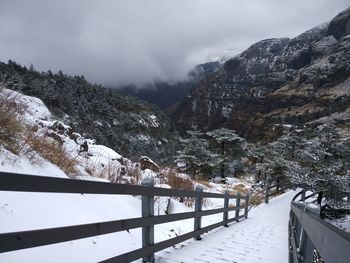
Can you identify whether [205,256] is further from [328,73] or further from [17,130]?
[328,73]

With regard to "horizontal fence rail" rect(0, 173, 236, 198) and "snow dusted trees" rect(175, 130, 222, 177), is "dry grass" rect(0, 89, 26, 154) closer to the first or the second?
"horizontal fence rail" rect(0, 173, 236, 198)

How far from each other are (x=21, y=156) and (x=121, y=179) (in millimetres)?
3212

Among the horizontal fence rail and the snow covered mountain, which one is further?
the snow covered mountain

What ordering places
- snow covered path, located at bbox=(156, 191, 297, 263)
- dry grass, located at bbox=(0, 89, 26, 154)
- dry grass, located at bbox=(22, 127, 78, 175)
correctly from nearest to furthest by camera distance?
dry grass, located at bbox=(0, 89, 26, 154) → snow covered path, located at bbox=(156, 191, 297, 263) → dry grass, located at bbox=(22, 127, 78, 175)

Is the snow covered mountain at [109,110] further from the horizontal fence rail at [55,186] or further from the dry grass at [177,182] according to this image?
the horizontal fence rail at [55,186]

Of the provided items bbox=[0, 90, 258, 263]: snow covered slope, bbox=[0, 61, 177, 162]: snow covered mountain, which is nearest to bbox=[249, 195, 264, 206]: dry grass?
bbox=[0, 90, 258, 263]: snow covered slope

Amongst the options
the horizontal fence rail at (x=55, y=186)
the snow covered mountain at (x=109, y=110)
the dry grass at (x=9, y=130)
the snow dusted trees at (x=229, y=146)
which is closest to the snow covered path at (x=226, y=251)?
the horizontal fence rail at (x=55, y=186)

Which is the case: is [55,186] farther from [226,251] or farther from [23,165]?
[226,251]

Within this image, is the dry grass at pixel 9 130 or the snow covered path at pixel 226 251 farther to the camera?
the snow covered path at pixel 226 251

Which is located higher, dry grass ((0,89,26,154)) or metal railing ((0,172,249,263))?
dry grass ((0,89,26,154))

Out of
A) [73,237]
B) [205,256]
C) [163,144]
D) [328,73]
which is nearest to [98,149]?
[205,256]

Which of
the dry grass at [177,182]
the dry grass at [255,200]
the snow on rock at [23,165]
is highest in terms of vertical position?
the snow on rock at [23,165]

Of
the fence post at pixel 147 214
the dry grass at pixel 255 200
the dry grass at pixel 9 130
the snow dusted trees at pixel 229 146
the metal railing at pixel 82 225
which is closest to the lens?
the metal railing at pixel 82 225

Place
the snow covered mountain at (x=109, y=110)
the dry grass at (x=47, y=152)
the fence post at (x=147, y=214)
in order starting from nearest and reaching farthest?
the fence post at (x=147, y=214) → the dry grass at (x=47, y=152) → the snow covered mountain at (x=109, y=110)
